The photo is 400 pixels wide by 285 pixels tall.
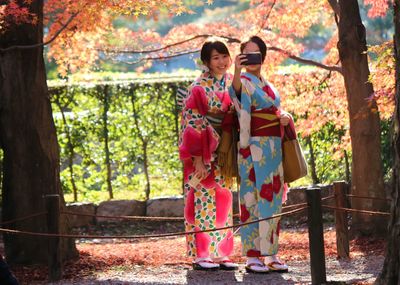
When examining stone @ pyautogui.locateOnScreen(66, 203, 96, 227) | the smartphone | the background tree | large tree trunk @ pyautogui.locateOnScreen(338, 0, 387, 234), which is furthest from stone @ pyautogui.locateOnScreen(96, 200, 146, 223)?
the smartphone

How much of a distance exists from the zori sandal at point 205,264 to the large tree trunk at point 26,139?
1.47 meters

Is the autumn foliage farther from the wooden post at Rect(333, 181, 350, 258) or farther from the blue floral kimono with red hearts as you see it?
the blue floral kimono with red hearts

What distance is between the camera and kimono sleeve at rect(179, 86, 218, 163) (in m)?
8.29

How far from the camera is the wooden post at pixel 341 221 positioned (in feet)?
28.3

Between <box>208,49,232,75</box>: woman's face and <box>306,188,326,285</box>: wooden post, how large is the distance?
5.57 feet

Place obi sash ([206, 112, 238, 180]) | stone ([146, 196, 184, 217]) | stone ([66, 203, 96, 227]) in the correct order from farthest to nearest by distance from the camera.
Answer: stone ([146, 196, 184, 217])
stone ([66, 203, 96, 227])
obi sash ([206, 112, 238, 180])

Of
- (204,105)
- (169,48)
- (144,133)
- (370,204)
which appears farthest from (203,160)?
(144,133)

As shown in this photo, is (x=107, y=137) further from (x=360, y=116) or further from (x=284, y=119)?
(x=284, y=119)

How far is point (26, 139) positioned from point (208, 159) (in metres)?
1.97

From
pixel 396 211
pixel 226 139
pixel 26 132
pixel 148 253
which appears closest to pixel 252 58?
pixel 226 139

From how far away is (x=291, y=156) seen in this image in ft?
27.0

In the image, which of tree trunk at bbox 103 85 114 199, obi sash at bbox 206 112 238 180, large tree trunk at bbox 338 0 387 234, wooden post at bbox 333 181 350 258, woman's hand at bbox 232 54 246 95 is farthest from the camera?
tree trunk at bbox 103 85 114 199

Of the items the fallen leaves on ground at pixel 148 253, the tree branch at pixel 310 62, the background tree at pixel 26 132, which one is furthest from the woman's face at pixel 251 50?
the tree branch at pixel 310 62

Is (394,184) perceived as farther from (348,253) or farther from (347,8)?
(347,8)
